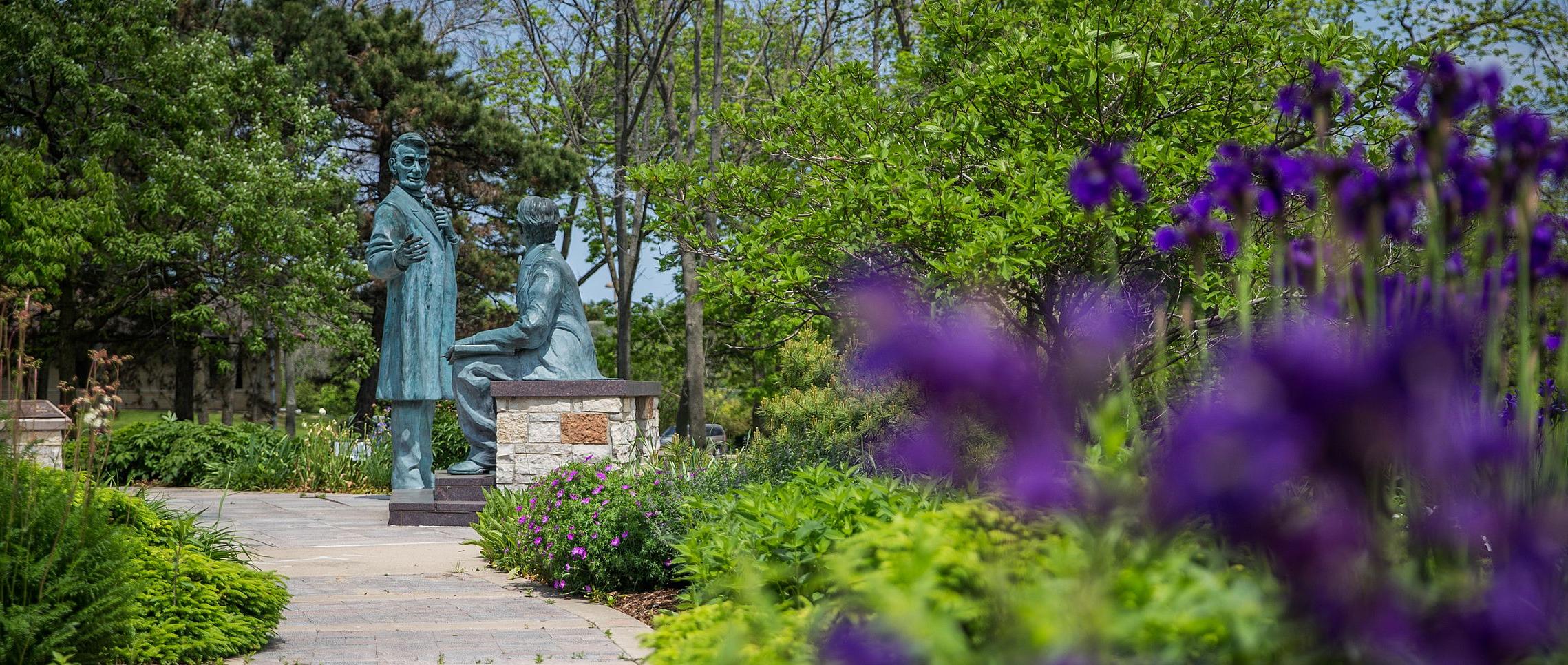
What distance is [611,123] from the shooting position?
25.9 meters

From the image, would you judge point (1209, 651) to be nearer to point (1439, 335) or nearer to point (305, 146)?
point (1439, 335)

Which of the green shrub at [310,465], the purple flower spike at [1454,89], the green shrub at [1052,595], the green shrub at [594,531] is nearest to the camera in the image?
the green shrub at [1052,595]

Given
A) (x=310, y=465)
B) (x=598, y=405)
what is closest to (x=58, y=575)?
(x=598, y=405)

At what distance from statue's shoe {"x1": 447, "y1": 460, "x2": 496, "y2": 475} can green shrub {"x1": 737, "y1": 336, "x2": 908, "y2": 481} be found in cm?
322

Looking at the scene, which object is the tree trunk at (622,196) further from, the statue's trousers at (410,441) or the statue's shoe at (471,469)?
the statue's shoe at (471,469)

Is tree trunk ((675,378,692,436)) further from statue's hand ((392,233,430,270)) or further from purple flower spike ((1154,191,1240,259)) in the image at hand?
purple flower spike ((1154,191,1240,259))

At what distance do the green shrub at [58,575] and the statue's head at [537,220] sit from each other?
6.33m

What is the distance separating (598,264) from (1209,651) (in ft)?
83.3

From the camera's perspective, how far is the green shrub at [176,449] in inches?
607

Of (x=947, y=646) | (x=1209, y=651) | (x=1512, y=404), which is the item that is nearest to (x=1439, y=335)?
(x=1209, y=651)

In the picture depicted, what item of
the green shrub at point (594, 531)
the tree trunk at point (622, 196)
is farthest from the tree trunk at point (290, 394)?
the green shrub at point (594, 531)

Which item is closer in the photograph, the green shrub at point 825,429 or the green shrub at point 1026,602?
the green shrub at point 1026,602

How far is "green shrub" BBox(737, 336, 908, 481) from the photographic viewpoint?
7.45m

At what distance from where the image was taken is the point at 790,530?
4.65m
